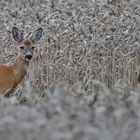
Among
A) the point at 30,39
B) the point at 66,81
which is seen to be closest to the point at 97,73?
the point at 66,81

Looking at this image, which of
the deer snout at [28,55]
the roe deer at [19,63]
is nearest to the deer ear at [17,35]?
the roe deer at [19,63]

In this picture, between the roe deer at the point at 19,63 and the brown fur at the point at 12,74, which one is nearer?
the brown fur at the point at 12,74

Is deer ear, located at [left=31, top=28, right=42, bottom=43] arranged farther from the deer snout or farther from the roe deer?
the deer snout

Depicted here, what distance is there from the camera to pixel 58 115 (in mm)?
6238

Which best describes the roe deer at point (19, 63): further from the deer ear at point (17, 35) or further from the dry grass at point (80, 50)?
the dry grass at point (80, 50)

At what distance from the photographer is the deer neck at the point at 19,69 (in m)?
10.9

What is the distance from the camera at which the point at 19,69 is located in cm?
1091

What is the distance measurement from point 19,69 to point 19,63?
4.2 inches

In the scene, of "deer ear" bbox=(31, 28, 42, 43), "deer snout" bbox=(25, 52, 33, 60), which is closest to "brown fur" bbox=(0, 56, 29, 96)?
"deer snout" bbox=(25, 52, 33, 60)

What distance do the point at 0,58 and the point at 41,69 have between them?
2.86 feet

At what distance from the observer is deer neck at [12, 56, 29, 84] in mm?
10867

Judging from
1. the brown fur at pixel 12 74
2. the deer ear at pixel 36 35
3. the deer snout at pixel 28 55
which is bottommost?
the brown fur at pixel 12 74

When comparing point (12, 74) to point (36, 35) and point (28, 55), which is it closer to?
point (28, 55)

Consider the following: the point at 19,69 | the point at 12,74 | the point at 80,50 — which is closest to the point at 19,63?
the point at 19,69
